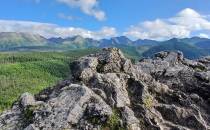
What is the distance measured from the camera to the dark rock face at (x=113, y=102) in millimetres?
31406

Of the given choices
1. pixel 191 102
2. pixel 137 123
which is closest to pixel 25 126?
pixel 137 123

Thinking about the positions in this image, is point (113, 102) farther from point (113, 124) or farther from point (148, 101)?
point (148, 101)

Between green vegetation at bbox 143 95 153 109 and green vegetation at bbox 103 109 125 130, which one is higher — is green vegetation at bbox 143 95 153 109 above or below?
above

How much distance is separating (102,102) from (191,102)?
Answer: 944cm

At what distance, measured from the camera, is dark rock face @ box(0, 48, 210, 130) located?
3141 cm

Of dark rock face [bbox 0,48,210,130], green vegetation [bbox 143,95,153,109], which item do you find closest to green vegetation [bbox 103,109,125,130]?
dark rock face [bbox 0,48,210,130]

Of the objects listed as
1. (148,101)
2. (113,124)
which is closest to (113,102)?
(113,124)

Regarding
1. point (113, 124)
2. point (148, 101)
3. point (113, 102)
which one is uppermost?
point (113, 102)

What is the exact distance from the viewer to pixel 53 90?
38.4m

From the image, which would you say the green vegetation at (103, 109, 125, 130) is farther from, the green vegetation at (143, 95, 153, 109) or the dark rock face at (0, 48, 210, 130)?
the green vegetation at (143, 95, 153, 109)

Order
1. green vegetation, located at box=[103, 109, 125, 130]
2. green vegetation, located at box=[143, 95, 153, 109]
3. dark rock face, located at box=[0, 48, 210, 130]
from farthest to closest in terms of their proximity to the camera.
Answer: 1. green vegetation, located at box=[143, 95, 153, 109]
2. dark rock face, located at box=[0, 48, 210, 130]
3. green vegetation, located at box=[103, 109, 125, 130]

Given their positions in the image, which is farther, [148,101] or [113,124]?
[148,101]

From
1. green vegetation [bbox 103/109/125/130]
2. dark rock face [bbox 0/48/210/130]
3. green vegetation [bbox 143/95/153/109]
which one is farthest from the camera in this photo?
green vegetation [bbox 143/95/153/109]

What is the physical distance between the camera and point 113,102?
33.1 meters
